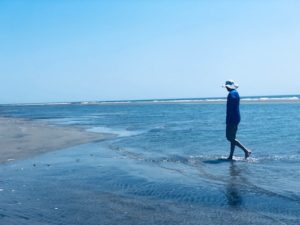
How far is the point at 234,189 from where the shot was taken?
798 centimetres

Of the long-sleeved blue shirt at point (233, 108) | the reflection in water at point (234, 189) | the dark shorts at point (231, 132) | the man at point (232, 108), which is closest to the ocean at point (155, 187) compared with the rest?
the reflection in water at point (234, 189)

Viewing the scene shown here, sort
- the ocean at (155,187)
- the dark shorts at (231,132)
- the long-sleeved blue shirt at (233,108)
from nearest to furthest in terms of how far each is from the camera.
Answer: the ocean at (155,187) < the dark shorts at (231,132) < the long-sleeved blue shirt at (233,108)

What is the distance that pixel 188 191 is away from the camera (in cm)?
794

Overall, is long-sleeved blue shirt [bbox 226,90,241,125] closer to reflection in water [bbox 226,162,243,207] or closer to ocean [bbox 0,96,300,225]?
ocean [bbox 0,96,300,225]

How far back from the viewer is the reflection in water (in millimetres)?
7027

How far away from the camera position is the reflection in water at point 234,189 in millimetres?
7027

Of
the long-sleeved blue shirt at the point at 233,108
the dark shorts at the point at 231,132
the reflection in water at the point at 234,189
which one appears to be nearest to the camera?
the reflection in water at the point at 234,189

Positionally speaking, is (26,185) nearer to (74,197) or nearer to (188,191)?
(74,197)

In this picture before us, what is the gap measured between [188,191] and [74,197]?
2.10 m

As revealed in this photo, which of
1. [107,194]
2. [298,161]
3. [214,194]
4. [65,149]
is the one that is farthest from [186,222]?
[65,149]

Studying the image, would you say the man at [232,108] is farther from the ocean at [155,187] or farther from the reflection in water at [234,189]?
the reflection in water at [234,189]

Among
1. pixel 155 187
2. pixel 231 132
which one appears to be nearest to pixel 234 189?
pixel 155 187

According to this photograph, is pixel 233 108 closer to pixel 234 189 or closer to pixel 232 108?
pixel 232 108

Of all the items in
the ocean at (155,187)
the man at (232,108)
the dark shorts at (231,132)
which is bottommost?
the ocean at (155,187)
